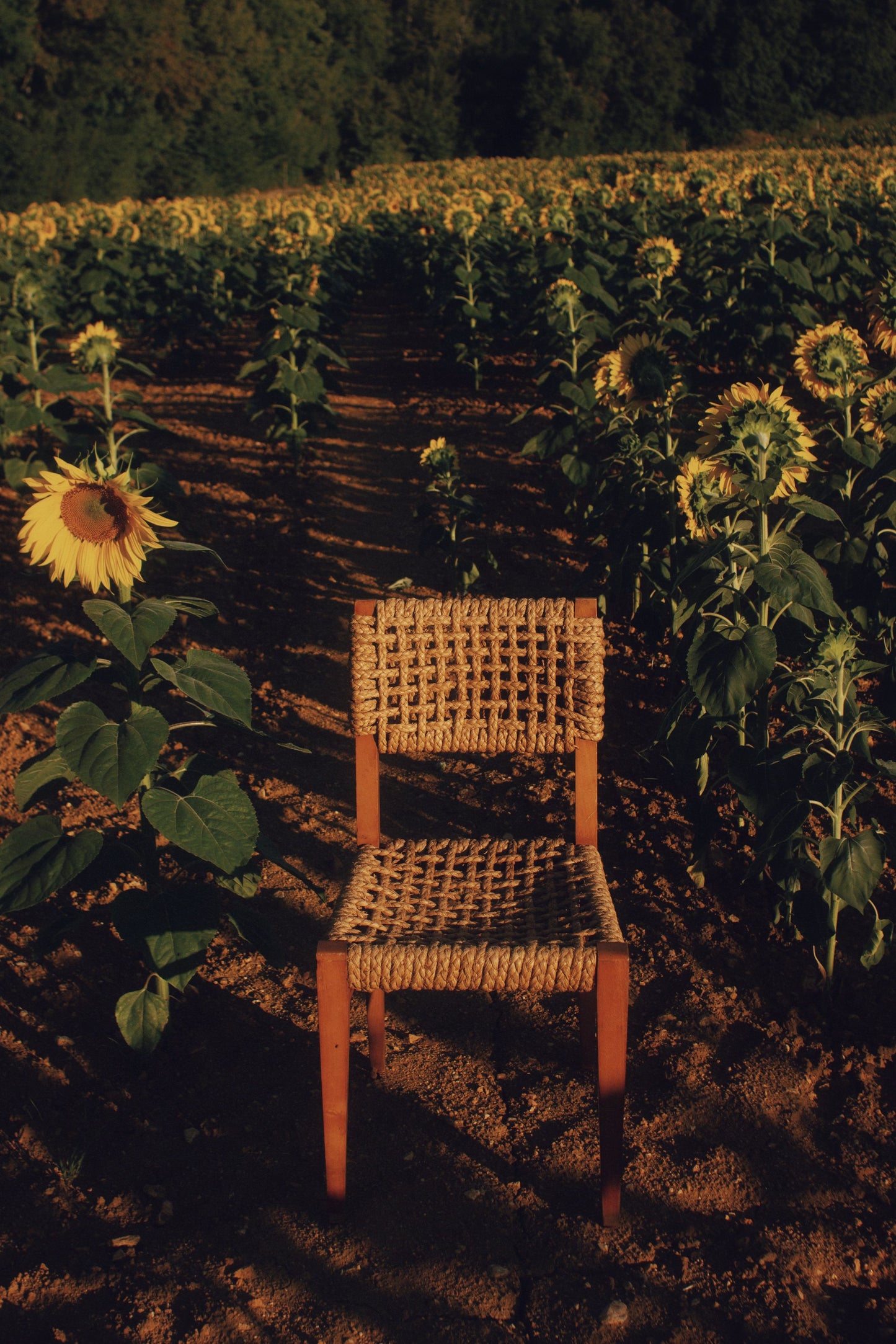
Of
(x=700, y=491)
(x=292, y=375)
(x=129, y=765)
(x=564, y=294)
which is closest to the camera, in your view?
(x=129, y=765)

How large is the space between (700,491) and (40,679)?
167 centimetres

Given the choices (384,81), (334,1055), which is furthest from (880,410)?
(384,81)

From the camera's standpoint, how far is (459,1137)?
219 cm

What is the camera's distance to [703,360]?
8195 mm

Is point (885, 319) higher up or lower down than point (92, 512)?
higher up

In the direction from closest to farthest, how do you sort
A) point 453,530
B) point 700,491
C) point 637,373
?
point 700,491 → point 637,373 → point 453,530

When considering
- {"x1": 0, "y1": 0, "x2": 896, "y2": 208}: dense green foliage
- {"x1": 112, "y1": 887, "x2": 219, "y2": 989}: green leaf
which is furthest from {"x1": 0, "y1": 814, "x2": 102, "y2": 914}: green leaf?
{"x1": 0, "y1": 0, "x2": 896, "y2": 208}: dense green foliage

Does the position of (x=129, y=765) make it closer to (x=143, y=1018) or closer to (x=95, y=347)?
(x=143, y=1018)

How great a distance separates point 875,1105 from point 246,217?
1329 cm

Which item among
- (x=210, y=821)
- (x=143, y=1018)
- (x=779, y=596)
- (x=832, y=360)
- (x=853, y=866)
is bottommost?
(x=143, y=1018)

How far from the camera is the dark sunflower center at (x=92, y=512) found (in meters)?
2.02

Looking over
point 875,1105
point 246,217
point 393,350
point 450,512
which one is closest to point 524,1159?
point 875,1105

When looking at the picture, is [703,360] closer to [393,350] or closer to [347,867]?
[393,350]

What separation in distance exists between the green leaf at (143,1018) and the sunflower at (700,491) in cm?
166
